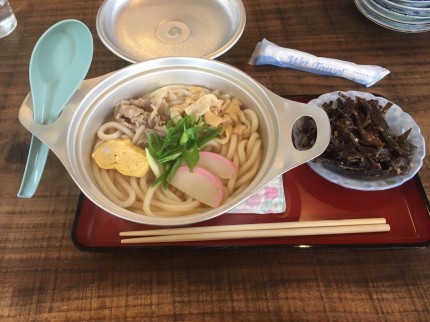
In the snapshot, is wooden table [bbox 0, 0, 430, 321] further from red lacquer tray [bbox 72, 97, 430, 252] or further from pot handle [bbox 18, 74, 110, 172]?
pot handle [bbox 18, 74, 110, 172]

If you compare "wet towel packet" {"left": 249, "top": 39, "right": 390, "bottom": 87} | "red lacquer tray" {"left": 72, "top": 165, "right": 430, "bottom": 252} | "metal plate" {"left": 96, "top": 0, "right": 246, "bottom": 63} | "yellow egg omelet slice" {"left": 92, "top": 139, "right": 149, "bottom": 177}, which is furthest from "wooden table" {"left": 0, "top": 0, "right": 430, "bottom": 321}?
"metal plate" {"left": 96, "top": 0, "right": 246, "bottom": 63}

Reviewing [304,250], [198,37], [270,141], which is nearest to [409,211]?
[304,250]

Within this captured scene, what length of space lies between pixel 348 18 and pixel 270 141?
975 millimetres

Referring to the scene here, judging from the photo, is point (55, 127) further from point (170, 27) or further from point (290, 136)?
point (170, 27)

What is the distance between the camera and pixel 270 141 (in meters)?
1.10

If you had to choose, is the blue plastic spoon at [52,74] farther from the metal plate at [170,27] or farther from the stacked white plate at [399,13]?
the stacked white plate at [399,13]

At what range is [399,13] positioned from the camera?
1.61 meters

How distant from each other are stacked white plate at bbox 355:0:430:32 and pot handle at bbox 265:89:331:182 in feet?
2.74

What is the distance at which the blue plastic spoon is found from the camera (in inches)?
44.4

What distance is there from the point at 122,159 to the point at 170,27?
30.7 inches

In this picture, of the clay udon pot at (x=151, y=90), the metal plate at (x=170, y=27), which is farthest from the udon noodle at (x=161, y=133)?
the metal plate at (x=170, y=27)

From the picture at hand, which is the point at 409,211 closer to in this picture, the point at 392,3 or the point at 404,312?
the point at 404,312

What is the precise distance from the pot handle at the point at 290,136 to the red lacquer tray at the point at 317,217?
191 millimetres

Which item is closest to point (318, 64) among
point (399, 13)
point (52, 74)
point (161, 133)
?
point (399, 13)
